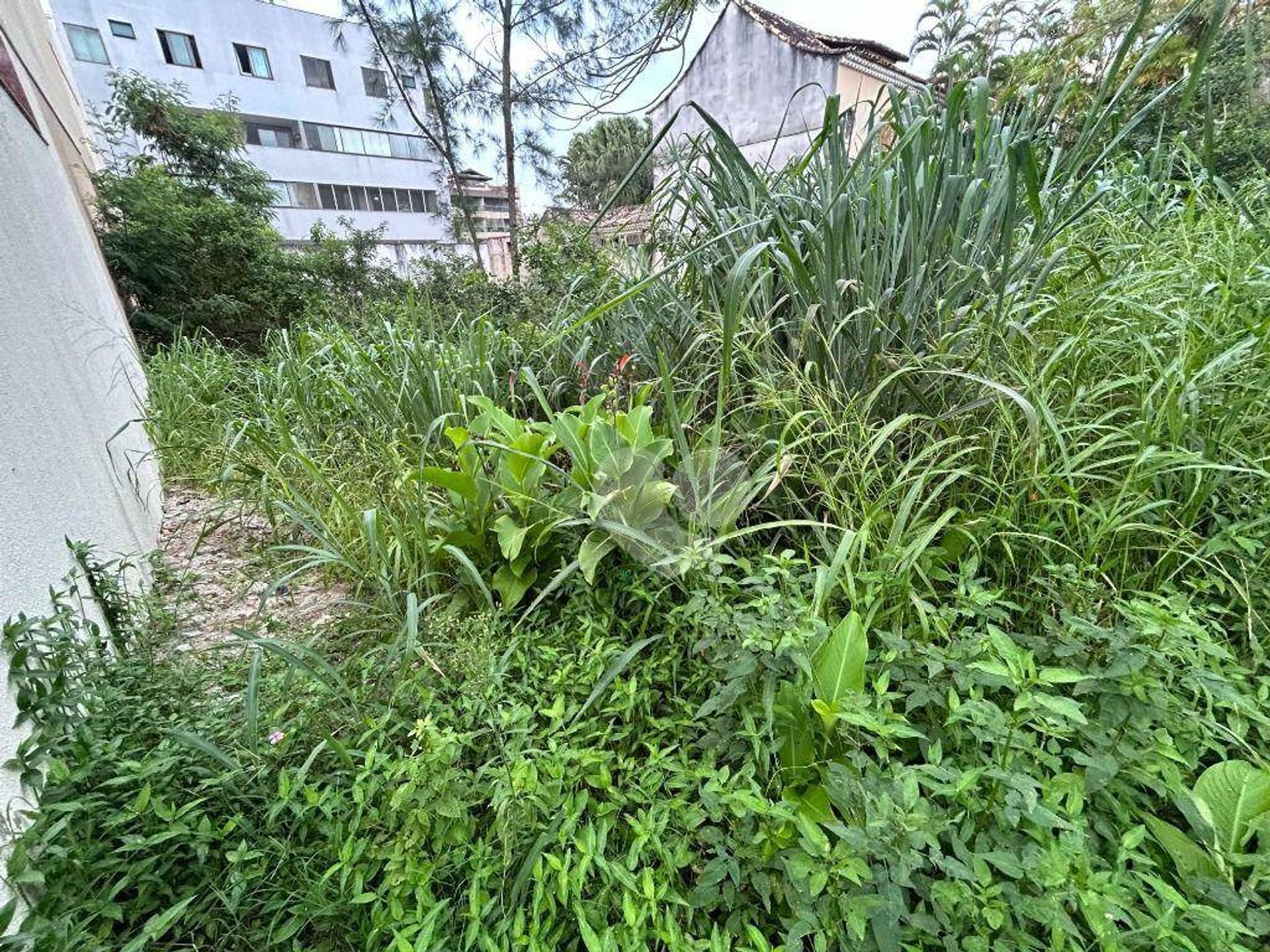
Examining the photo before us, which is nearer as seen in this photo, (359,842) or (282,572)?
(359,842)

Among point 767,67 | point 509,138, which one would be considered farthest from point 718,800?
point 767,67

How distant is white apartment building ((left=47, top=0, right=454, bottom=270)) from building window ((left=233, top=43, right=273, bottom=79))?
2 cm

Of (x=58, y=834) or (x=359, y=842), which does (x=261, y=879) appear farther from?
(x=58, y=834)

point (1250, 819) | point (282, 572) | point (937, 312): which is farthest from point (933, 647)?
point (282, 572)

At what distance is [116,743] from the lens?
2.98ft

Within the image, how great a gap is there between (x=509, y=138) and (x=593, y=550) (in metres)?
9.40

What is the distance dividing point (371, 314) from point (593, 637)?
3734 mm

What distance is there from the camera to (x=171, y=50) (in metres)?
14.2

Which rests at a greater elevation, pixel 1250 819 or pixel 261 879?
pixel 1250 819

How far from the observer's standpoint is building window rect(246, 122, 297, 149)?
16.0m

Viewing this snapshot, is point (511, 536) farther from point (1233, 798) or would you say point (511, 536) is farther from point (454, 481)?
point (1233, 798)

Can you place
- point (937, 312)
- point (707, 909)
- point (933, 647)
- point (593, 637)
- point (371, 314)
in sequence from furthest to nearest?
point (371, 314) → point (937, 312) → point (593, 637) → point (933, 647) → point (707, 909)

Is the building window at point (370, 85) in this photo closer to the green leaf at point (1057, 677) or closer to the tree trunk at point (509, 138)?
the tree trunk at point (509, 138)

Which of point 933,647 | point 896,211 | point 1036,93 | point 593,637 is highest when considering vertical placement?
point 1036,93
